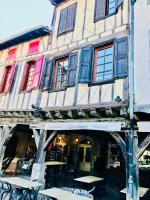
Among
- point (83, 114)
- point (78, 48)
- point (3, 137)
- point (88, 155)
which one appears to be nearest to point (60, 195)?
point (83, 114)

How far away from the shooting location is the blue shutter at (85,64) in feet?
24.4

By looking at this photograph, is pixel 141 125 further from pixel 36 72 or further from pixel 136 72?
pixel 36 72

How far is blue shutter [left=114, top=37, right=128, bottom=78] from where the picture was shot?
6.54 meters

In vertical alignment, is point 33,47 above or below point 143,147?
above

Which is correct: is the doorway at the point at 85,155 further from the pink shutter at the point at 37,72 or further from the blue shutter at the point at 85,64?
the blue shutter at the point at 85,64

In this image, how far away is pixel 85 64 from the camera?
7.66 meters

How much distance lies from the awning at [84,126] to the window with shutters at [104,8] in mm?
4192

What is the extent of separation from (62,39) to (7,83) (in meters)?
3.76

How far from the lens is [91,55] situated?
7719 millimetres

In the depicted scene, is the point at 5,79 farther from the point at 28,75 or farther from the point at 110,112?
the point at 110,112

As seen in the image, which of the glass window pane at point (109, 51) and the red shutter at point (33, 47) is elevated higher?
the red shutter at point (33, 47)

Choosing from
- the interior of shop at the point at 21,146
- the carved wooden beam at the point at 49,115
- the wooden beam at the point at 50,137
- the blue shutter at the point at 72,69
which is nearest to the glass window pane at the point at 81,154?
the interior of shop at the point at 21,146

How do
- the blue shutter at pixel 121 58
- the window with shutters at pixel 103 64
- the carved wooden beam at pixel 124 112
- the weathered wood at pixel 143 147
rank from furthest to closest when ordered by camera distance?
the window with shutters at pixel 103 64 < the blue shutter at pixel 121 58 < the carved wooden beam at pixel 124 112 < the weathered wood at pixel 143 147

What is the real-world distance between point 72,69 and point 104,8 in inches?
106
